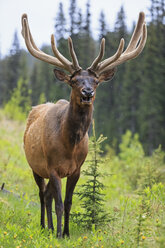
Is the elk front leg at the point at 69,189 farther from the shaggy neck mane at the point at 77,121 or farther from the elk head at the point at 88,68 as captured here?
the elk head at the point at 88,68

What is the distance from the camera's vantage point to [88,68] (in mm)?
5145

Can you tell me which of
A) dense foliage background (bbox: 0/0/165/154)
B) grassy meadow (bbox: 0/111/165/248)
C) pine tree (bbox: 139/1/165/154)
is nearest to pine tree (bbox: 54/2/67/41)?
dense foliage background (bbox: 0/0/165/154)

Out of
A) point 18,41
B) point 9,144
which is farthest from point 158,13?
point 18,41

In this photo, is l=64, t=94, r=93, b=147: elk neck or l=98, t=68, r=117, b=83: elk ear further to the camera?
l=98, t=68, r=117, b=83: elk ear

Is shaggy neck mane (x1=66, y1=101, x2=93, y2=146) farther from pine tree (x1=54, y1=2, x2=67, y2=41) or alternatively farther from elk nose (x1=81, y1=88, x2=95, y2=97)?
pine tree (x1=54, y1=2, x2=67, y2=41)

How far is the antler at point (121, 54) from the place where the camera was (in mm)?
5143

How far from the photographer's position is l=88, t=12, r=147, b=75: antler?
16.9ft

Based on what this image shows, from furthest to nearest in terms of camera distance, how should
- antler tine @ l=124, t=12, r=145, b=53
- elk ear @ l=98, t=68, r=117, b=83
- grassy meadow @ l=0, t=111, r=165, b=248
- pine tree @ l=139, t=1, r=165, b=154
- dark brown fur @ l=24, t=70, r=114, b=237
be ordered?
pine tree @ l=139, t=1, r=165, b=154, antler tine @ l=124, t=12, r=145, b=53, elk ear @ l=98, t=68, r=117, b=83, dark brown fur @ l=24, t=70, r=114, b=237, grassy meadow @ l=0, t=111, r=165, b=248

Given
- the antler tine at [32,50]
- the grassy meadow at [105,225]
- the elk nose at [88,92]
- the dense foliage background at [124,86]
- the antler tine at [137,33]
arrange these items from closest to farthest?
the grassy meadow at [105,225] → the elk nose at [88,92] → the antler tine at [32,50] → the antler tine at [137,33] → the dense foliage background at [124,86]

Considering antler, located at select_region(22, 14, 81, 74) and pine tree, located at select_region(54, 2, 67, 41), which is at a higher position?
pine tree, located at select_region(54, 2, 67, 41)

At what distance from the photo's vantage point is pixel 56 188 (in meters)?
5.20

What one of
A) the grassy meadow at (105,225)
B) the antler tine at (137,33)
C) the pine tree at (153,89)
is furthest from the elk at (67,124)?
the pine tree at (153,89)

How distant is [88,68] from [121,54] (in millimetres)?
1134

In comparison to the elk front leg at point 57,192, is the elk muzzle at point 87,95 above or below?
above
